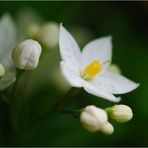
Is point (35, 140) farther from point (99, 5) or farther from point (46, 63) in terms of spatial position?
point (99, 5)

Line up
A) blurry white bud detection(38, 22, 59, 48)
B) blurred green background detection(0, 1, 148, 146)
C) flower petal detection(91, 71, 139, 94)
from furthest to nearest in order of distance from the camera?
1. blurred green background detection(0, 1, 148, 146)
2. blurry white bud detection(38, 22, 59, 48)
3. flower petal detection(91, 71, 139, 94)

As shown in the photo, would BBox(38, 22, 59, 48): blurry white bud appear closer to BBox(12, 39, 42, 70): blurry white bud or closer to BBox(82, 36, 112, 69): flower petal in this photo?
BBox(82, 36, 112, 69): flower petal

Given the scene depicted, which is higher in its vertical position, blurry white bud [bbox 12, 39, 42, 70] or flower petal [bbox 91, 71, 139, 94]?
blurry white bud [bbox 12, 39, 42, 70]

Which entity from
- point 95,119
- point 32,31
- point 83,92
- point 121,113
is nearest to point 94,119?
point 95,119

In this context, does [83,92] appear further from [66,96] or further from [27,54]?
[27,54]

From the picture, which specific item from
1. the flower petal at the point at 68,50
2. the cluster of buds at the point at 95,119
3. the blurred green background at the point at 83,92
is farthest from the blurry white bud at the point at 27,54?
the blurred green background at the point at 83,92

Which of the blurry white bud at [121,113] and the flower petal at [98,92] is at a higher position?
the flower petal at [98,92]

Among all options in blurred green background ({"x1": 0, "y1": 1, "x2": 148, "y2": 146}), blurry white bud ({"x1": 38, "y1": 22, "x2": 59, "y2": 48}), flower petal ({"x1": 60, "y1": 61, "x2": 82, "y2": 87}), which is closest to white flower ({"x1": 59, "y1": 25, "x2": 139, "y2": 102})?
flower petal ({"x1": 60, "y1": 61, "x2": 82, "y2": 87})

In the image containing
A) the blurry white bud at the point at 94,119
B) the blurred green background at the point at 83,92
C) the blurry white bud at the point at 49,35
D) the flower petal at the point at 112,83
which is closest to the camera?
the blurry white bud at the point at 94,119

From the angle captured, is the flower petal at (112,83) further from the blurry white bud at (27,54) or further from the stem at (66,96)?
the blurry white bud at (27,54)
